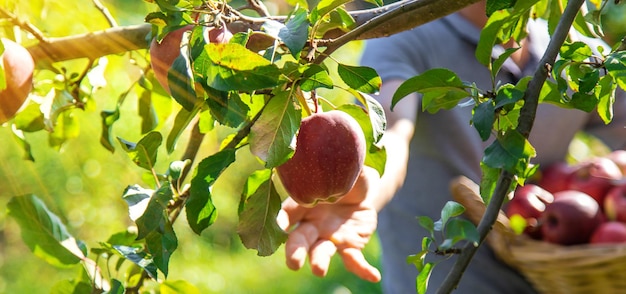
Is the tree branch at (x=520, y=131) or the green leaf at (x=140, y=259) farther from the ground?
the tree branch at (x=520, y=131)

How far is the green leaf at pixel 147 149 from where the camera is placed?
51 centimetres

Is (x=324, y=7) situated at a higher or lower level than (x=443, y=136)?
higher

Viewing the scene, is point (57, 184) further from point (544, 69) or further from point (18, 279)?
point (544, 69)

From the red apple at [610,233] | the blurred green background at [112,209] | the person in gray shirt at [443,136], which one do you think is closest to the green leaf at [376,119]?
the person in gray shirt at [443,136]

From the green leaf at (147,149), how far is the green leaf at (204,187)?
0.06m

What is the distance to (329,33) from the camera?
1.72ft

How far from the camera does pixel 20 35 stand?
2.25 ft

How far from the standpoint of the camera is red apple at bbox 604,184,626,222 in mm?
1294

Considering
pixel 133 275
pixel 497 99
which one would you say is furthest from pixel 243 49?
pixel 133 275

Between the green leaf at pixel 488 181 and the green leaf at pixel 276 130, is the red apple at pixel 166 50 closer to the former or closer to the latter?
the green leaf at pixel 276 130

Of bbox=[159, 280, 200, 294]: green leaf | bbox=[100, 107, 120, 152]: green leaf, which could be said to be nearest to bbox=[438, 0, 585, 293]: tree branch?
bbox=[159, 280, 200, 294]: green leaf

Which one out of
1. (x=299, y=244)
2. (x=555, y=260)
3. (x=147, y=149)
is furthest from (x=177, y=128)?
(x=555, y=260)

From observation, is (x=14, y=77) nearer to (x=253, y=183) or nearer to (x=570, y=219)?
(x=253, y=183)

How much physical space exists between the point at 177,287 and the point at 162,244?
0.12m
